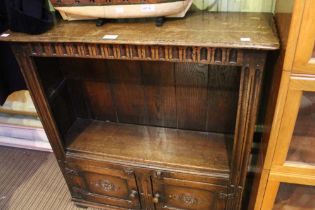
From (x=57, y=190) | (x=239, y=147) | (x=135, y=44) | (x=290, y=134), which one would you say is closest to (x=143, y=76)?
(x=135, y=44)

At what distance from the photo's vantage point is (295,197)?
104cm

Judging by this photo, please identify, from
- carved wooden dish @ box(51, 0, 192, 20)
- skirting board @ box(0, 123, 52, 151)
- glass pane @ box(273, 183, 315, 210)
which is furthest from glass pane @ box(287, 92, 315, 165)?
skirting board @ box(0, 123, 52, 151)

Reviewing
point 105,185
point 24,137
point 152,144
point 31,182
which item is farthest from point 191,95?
point 24,137

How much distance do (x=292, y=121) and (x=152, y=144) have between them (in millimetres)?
649

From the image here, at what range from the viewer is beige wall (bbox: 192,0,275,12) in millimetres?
1002

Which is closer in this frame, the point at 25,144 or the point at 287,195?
the point at 287,195

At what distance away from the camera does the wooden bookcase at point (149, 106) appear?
90 centimetres

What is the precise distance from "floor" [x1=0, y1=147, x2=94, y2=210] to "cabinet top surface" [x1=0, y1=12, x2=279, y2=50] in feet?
3.14

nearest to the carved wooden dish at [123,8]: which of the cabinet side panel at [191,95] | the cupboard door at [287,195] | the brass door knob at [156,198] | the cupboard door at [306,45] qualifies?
the cabinet side panel at [191,95]

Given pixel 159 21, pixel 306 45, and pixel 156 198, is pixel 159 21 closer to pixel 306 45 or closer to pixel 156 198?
pixel 306 45

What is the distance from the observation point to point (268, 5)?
100 cm

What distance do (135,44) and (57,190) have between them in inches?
43.8

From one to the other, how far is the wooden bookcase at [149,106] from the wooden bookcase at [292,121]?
3.8 inches

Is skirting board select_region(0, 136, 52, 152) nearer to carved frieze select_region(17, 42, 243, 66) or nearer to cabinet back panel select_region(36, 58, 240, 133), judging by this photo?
cabinet back panel select_region(36, 58, 240, 133)
